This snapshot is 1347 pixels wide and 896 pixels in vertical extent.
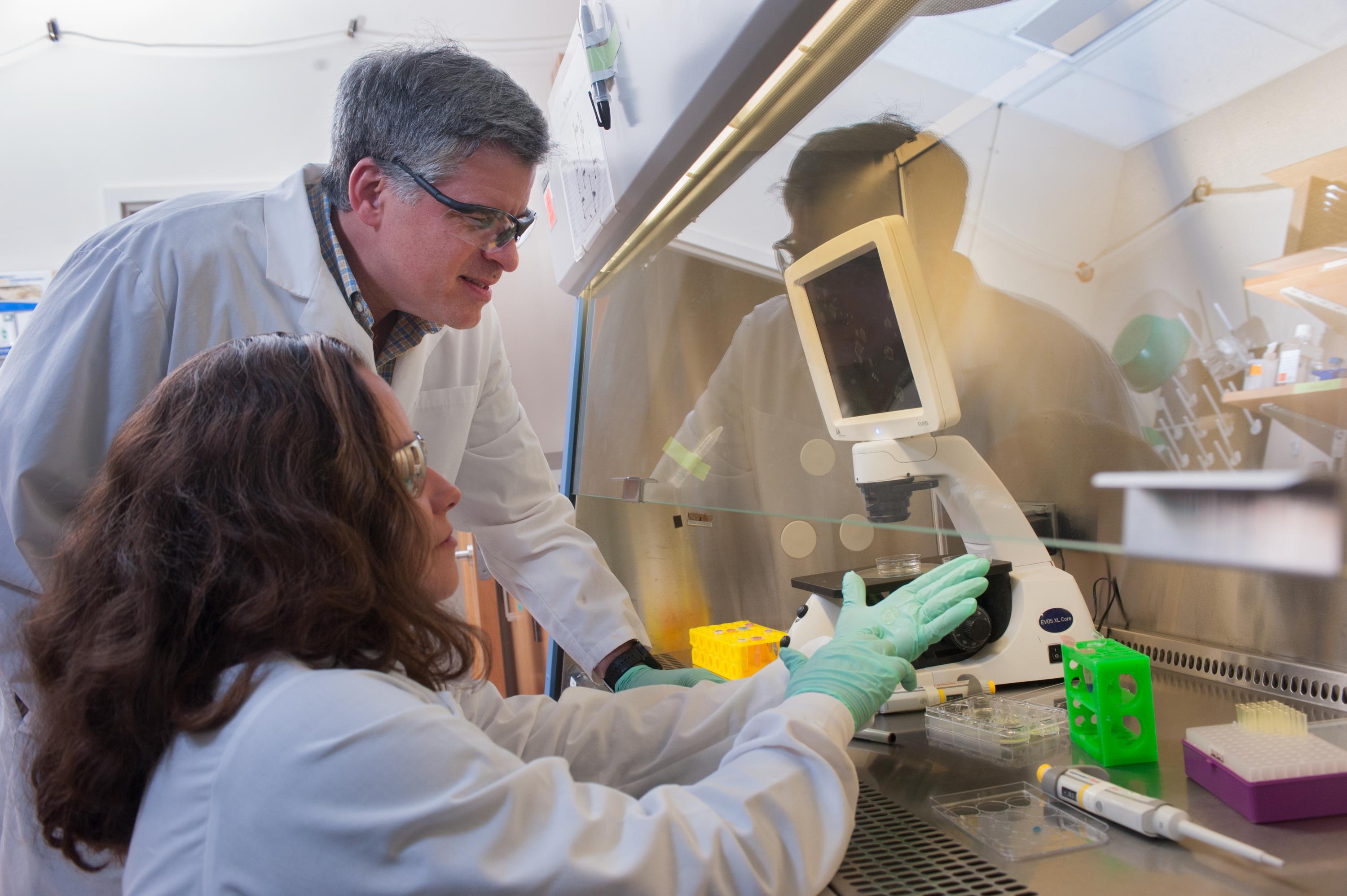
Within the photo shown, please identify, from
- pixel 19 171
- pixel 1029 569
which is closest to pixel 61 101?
pixel 19 171

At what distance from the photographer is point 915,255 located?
3.12ft

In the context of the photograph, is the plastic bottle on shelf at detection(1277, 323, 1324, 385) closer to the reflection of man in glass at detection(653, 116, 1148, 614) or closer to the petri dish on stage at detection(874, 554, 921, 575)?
the reflection of man in glass at detection(653, 116, 1148, 614)

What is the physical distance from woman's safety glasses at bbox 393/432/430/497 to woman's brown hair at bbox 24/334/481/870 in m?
0.02

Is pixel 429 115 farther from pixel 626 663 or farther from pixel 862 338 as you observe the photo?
pixel 626 663

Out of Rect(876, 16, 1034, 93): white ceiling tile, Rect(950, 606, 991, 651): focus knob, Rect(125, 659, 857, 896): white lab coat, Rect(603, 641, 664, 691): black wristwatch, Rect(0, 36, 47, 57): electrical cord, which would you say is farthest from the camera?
Rect(0, 36, 47, 57): electrical cord

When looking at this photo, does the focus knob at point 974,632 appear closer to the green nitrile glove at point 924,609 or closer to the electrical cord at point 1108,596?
the green nitrile glove at point 924,609

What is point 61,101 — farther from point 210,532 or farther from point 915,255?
point 915,255

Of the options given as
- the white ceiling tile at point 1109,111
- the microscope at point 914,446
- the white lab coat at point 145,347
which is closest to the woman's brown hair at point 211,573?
the white lab coat at point 145,347

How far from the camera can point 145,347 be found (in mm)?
1044

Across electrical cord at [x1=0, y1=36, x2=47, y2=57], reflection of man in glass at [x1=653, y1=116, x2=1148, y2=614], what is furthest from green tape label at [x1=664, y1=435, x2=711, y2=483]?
electrical cord at [x1=0, y1=36, x2=47, y2=57]

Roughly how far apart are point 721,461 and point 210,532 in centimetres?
98

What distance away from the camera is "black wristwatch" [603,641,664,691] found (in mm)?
1381

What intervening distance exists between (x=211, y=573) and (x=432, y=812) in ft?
0.87

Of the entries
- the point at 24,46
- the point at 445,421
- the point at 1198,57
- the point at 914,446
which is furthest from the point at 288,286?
the point at 24,46
